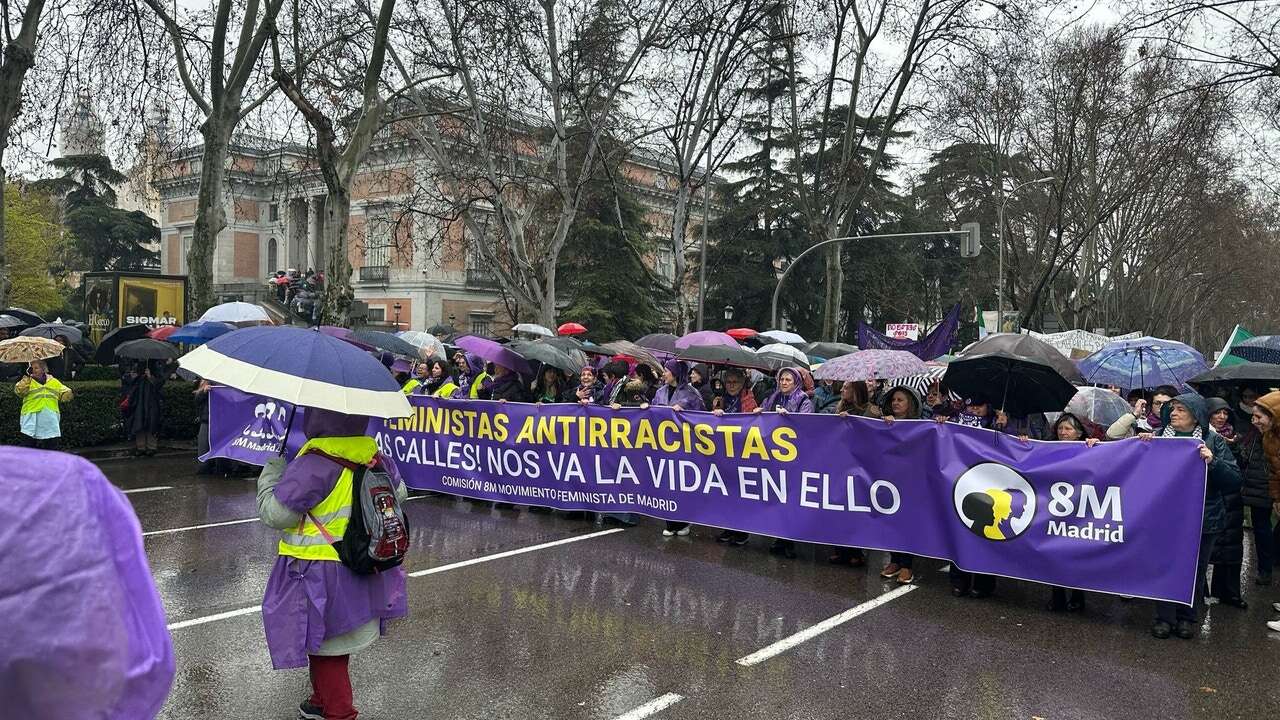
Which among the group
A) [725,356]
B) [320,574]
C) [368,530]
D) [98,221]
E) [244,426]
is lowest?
[244,426]

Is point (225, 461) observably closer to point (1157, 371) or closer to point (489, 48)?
point (489, 48)

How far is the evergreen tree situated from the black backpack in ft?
197

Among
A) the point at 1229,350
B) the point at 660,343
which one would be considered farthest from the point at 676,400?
the point at 1229,350

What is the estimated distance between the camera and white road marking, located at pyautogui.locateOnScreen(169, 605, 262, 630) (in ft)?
19.9

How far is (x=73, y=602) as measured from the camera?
125 cm

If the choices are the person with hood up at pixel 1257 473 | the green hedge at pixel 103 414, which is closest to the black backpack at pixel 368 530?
the person with hood up at pixel 1257 473

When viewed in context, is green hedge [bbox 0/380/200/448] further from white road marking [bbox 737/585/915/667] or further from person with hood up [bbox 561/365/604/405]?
white road marking [bbox 737/585/915/667]

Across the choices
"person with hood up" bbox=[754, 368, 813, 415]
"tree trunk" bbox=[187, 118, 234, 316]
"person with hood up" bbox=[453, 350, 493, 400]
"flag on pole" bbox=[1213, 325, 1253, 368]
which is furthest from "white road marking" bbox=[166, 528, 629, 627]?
"tree trunk" bbox=[187, 118, 234, 316]

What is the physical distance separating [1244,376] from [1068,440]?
7.21 ft


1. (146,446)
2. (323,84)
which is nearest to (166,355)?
(146,446)

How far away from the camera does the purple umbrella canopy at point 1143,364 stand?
31.3ft

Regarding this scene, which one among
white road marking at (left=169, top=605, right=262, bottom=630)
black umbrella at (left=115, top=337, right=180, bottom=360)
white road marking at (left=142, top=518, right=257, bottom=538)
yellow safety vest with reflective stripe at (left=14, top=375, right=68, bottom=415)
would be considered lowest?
white road marking at (left=142, top=518, right=257, bottom=538)

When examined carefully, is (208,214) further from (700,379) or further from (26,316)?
(700,379)

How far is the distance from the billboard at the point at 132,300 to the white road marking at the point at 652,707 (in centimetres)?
1711
